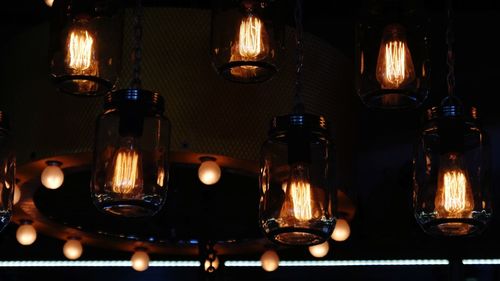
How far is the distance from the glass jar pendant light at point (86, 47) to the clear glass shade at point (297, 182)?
0.47m

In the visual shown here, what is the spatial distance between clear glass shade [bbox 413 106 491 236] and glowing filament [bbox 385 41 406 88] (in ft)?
0.48

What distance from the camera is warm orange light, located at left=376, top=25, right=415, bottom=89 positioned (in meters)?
2.76

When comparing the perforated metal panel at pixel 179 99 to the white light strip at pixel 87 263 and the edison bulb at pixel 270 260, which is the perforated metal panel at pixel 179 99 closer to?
the edison bulb at pixel 270 260

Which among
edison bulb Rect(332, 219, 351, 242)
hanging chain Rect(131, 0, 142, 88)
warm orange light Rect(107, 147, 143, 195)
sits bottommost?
warm orange light Rect(107, 147, 143, 195)

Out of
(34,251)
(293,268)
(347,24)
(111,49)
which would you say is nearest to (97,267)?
(34,251)

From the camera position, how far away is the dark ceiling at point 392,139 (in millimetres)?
5887

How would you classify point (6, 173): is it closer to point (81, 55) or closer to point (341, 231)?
point (81, 55)

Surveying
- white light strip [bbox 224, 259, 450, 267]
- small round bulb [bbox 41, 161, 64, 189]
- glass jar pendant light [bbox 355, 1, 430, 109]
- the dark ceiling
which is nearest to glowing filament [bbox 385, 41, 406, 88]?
glass jar pendant light [bbox 355, 1, 430, 109]

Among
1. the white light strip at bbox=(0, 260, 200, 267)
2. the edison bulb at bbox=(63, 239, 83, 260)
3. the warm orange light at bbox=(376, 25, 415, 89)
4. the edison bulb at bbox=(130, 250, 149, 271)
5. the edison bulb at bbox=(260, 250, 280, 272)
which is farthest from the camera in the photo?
the white light strip at bbox=(0, 260, 200, 267)

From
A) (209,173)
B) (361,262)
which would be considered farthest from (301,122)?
(361,262)

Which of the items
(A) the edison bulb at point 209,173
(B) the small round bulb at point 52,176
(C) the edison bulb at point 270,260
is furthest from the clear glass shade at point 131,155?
(C) the edison bulb at point 270,260

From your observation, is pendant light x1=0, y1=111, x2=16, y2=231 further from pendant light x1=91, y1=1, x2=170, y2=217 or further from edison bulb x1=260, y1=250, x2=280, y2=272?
edison bulb x1=260, y1=250, x2=280, y2=272

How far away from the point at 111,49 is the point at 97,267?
624 centimetres

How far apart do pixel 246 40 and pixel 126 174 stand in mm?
457
